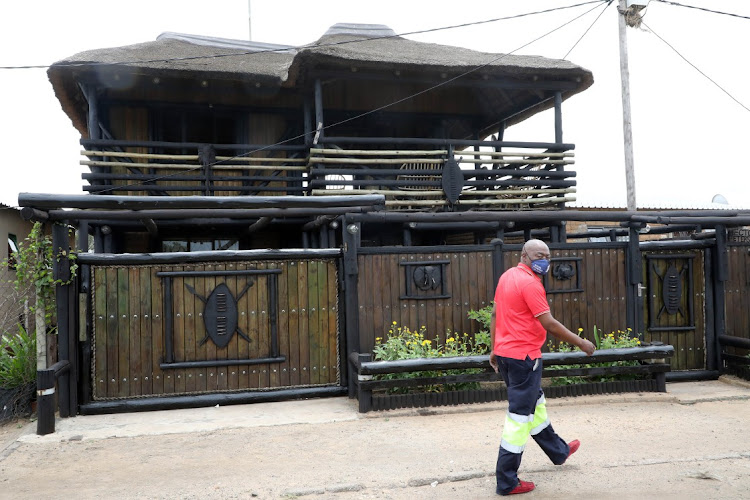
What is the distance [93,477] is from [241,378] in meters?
2.75

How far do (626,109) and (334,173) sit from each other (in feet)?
26.1

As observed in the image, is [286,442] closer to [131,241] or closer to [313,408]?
[313,408]

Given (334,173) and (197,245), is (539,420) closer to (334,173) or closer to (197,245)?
(334,173)

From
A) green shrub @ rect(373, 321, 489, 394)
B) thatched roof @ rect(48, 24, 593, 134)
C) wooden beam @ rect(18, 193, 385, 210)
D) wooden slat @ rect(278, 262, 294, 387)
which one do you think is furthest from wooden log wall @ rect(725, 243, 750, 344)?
wooden slat @ rect(278, 262, 294, 387)

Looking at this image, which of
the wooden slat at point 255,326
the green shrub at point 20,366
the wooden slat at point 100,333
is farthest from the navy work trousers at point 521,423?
the green shrub at point 20,366

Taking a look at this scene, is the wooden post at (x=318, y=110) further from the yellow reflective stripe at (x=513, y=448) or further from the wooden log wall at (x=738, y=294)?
the yellow reflective stripe at (x=513, y=448)

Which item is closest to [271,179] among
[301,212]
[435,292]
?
[301,212]

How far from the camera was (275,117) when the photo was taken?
1358 cm

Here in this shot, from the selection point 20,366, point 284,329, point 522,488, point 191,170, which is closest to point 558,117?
point 191,170

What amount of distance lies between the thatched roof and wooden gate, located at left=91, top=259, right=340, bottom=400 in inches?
189

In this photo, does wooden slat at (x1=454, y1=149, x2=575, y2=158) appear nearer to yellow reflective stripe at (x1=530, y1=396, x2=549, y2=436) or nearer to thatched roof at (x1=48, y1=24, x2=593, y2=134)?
thatched roof at (x1=48, y1=24, x2=593, y2=134)

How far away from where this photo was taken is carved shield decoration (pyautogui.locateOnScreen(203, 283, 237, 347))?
763cm

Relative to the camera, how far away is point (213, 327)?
25.1 feet

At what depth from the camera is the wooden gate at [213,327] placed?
24.3 feet
